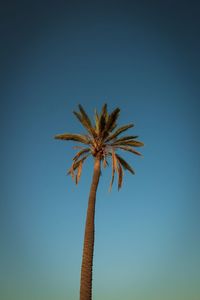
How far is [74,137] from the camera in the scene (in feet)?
99.1

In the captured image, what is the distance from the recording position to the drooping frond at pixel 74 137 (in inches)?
1179

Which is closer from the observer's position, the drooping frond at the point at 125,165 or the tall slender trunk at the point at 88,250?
the tall slender trunk at the point at 88,250

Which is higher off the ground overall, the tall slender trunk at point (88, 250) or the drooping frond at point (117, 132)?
the drooping frond at point (117, 132)

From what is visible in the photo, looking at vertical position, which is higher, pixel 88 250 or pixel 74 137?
pixel 74 137

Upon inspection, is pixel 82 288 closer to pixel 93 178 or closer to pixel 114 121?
pixel 93 178

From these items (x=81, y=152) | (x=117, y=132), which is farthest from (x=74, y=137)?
(x=117, y=132)

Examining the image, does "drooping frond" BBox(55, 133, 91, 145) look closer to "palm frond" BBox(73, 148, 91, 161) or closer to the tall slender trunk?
"palm frond" BBox(73, 148, 91, 161)

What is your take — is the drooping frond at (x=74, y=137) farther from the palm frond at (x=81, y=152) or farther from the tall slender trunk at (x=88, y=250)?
the tall slender trunk at (x=88, y=250)

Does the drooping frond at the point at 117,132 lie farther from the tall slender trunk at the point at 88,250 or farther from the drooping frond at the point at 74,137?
the tall slender trunk at the point at 88,250

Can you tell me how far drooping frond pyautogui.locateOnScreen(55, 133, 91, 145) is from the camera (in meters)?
29.9

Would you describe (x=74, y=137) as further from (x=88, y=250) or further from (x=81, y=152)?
(x=88, y=250)

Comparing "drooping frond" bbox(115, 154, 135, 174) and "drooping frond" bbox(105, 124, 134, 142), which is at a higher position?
"drooping frond" bbox(105, 124, 134, 142)

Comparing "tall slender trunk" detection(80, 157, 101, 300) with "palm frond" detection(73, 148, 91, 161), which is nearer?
"tall slender trunk" detection(80, 157, 101, 300)

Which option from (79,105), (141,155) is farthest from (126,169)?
(79,105)
